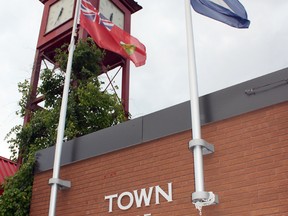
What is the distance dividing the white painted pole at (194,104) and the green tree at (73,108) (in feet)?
18.0

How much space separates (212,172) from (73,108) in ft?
24.2

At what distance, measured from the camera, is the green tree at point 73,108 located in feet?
41.0

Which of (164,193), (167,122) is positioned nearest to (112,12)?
(167,122)

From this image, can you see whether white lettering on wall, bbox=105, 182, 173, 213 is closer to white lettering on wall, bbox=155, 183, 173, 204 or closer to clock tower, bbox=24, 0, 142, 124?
white lettering on wall, bbox=155, 183, 173, 204

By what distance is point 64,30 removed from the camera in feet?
53.0

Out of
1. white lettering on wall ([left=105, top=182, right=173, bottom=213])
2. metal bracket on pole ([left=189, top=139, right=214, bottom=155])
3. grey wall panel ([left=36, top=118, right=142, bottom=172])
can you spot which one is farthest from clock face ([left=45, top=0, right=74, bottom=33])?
metal bracket on pole ([left=189, top=139, right=214, bottom=155])

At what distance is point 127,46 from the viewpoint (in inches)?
372

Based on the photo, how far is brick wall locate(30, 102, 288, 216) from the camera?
5.74 m

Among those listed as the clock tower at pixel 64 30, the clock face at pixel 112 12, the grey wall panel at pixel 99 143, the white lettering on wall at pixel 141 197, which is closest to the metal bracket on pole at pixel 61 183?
the grey wall panel at pixel 99 143

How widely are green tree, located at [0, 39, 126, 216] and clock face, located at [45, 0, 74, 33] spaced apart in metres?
1.81

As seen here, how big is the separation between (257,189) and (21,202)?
229 inches

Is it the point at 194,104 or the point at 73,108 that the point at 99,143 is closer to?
the point at 194,104

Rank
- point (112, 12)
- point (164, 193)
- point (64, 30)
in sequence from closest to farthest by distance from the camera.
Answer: point (164, 193)
point (64, 30)
point (112, 12)

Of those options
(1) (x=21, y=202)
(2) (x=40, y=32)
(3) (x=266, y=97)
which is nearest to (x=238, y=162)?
(3) (x=266, y=97)
